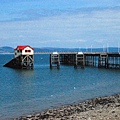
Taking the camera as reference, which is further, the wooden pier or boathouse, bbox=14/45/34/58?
the wooden pier

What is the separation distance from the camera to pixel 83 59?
8631 centimetres

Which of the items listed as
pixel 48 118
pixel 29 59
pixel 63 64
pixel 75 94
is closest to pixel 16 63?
pixel 29 59

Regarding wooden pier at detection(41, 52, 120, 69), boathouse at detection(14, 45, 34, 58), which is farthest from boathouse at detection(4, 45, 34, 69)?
wooden pier at detection(41, 52, 120, 69)

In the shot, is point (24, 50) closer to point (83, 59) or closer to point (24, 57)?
point (24, 57)

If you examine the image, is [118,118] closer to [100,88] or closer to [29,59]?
[100,88]

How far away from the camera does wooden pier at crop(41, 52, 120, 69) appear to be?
3280 inches

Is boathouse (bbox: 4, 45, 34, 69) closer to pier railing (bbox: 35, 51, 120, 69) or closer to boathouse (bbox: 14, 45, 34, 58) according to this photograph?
boathouse (bbox: 14, 45, 34, 58)

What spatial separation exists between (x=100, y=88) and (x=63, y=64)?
5240cm

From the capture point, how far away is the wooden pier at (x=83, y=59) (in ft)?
273

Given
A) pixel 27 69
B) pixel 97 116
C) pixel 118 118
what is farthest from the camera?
pixel 27 69

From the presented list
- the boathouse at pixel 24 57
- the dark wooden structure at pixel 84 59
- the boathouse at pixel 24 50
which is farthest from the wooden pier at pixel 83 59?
the boathouse at pixel 24 50

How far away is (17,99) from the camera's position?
37.0m

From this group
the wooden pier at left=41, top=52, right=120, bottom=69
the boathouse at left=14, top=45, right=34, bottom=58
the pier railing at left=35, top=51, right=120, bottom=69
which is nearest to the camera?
the boathouse at left=14, top=45, right=34, bottom=58

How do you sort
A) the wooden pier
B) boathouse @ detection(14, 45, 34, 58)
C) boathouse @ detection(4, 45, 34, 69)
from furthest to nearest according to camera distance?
the wooden pier → boathouse @ detection(14, 45, 34, 58) → boathouse @ detection(4, 45, 34, 69)
